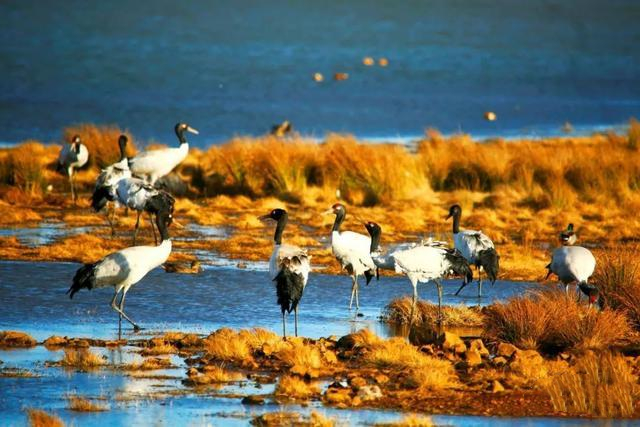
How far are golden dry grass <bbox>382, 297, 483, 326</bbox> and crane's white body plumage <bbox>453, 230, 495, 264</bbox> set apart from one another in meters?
1.41

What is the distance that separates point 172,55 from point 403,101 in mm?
37277

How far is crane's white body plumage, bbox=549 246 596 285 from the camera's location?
16.4 m

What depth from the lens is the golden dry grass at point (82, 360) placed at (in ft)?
44.2

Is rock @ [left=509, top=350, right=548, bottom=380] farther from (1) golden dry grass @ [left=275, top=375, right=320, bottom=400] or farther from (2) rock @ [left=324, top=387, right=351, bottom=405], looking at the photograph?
(1) golden dry grass @ [left=275, top=375, right=320, bottom=400]

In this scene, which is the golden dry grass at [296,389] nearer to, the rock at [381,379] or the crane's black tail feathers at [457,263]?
the rock at [381,379]

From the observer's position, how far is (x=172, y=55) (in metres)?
108

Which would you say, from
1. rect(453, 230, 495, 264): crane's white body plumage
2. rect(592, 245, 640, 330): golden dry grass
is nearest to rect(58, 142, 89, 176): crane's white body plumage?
rect(453, 230, 495, 264): crane's white body plumage

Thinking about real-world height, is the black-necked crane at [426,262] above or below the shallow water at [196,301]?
above

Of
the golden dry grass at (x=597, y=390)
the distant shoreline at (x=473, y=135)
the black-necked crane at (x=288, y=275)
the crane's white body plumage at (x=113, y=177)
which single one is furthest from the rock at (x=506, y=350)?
the distant shoreline at (x=473, y=135)

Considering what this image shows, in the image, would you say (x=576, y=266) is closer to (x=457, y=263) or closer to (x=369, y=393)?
(x=457, y=263)

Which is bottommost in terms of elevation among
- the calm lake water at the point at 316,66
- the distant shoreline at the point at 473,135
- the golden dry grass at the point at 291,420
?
the golden dry grass at the point at 291,420

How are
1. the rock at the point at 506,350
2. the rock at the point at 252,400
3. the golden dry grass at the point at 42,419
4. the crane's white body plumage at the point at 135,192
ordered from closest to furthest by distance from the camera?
the golden dry grass at the point at 42,419, the rock at the point at 252,400, the rock at the point at 506,350, the crane's white body plumage at the point at 135,192

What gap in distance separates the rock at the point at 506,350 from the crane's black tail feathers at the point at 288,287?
2479 mm

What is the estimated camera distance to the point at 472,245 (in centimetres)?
1834
